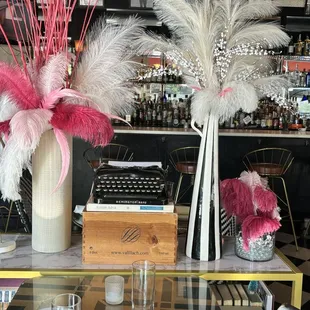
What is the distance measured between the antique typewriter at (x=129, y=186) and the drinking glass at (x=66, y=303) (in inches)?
18.4

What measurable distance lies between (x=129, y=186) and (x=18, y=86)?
0.51 m

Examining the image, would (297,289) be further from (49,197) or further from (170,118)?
(170,118)

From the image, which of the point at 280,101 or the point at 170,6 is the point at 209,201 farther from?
the point at 170,6

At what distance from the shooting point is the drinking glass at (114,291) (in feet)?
4.97

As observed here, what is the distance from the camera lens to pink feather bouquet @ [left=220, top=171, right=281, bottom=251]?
181 cm

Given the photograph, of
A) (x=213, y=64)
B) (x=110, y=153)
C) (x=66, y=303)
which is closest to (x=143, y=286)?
(x=66, y=303)

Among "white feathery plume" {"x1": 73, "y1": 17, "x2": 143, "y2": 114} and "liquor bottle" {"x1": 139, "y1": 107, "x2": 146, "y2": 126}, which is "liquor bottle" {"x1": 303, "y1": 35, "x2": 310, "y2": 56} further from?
"white feathery plume" {"x1": 73, "y1": 17, "x2": 143, "y2": 114}

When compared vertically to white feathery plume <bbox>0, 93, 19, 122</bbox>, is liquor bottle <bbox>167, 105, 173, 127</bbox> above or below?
below

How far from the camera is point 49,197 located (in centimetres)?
179

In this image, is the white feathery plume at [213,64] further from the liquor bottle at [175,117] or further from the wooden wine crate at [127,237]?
the liquor bottle at [175,117]

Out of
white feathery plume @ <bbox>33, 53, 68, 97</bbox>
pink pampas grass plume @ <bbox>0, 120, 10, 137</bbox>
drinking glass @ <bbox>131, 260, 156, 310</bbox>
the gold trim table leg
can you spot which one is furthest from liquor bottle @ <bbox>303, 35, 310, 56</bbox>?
drinking glass @ <bbox>131, 260, 156, 310</bbox>

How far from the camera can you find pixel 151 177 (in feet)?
5.90

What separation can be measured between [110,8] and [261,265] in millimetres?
5021

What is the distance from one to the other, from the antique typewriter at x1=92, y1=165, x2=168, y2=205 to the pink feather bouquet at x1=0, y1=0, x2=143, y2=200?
0.13 metres
